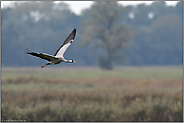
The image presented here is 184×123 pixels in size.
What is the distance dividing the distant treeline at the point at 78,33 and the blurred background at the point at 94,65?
16 cm

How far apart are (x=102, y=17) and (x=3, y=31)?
742 inches

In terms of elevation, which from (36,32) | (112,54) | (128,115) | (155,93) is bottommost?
(128,115)

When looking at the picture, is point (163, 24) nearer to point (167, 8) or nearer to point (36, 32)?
point (167, 8)

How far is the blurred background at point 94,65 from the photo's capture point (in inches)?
564

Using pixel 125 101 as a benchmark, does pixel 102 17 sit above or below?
above

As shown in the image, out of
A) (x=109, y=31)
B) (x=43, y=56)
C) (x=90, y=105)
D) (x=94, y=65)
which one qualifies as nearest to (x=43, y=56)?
(x=43, y=56)

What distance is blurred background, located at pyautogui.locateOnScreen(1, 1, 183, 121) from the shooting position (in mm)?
14328

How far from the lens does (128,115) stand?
46.7 ft

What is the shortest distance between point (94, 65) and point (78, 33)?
794 centimetres

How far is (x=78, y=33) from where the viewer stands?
61.4 m

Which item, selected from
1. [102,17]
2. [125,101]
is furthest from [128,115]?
[102,17]

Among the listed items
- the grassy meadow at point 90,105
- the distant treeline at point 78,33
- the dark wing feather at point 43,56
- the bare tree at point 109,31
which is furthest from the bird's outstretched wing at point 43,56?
the bare tree at point 109,31

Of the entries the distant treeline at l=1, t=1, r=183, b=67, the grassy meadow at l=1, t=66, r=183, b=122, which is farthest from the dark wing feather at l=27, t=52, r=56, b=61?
the distant treeline at l=1, t=1, r=183, b=67

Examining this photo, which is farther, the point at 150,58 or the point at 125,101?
the point at 150,58
